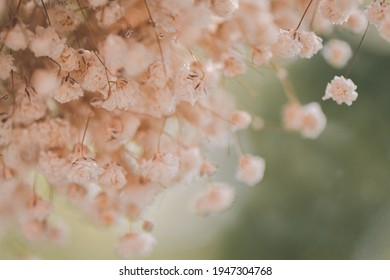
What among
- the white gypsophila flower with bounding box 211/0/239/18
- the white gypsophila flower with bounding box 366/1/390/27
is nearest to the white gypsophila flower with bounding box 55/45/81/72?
the white gypsophila flower with bounding box 211/0/239/18

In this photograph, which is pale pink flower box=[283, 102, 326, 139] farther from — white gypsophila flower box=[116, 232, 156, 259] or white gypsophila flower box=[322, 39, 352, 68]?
white gypsophila flower box=[116, 232, 156, 259]

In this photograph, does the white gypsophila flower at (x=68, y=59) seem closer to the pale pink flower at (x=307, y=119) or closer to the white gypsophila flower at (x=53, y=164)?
the white gypsophila flower at (x=53, y=164)

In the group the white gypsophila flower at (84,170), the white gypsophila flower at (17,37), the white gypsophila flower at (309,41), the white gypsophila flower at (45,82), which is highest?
the white gypsophila flower at (309,41)

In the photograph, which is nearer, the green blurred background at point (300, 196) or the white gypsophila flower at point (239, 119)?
the white gypsophila flower at point (239, 119)

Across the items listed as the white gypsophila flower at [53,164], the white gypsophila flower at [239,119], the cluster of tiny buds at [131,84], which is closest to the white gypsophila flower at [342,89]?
the cluster of tiny buds at [131,84]
